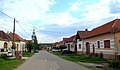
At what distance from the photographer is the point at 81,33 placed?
6569 centimetres

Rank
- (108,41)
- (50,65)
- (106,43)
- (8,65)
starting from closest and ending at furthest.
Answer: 1. (8,65)
2. (50,65)
3. (108,41)
4. (106,43)

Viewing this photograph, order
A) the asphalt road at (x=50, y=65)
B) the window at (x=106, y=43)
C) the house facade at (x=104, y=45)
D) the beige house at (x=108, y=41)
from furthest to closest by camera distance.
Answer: the window at (x=106, y=43) < the house facade at (x=104, y=45) < the beige house at (x=108, y=41) < the asphalt road at (x=50, y=65)

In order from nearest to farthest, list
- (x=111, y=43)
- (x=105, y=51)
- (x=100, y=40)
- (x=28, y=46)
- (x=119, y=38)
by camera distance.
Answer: (x=119, y=38) → (x=111, y=43) → (x=105, y=51) → (x=100, y=40) → (x=28, y=46)

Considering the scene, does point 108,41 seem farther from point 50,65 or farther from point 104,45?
point 50,65

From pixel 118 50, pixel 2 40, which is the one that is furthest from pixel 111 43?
pixel 2 40

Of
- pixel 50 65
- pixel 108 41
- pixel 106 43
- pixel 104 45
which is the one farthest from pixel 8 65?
pixel 104 45

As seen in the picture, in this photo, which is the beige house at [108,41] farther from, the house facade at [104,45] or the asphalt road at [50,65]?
the asphalt road at [50,65]

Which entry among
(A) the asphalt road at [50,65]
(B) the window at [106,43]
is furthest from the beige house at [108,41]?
(A) the asphalt road at [50,65]

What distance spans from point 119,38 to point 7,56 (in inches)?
678

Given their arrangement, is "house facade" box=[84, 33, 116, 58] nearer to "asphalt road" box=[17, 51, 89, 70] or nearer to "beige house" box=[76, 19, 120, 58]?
"beige house" box=[76, 19, 120, 58]

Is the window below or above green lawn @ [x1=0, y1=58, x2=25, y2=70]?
above

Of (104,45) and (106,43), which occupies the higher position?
(106,43)

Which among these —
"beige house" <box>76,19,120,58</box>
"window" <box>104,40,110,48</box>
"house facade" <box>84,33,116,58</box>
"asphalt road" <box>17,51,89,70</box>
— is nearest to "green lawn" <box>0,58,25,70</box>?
"asphalt road" <box>17,51,89,70</box>

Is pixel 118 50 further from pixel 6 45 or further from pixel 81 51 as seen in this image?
pixel 6 45
